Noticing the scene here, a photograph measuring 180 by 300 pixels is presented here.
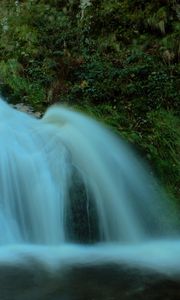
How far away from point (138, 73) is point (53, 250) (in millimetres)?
4134

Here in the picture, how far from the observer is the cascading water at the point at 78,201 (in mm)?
6566

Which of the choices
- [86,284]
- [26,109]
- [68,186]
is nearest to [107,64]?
[26,109]

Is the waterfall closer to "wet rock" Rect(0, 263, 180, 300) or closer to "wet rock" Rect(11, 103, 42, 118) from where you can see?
"wet rock" Rect(0, 263, 180, 300)

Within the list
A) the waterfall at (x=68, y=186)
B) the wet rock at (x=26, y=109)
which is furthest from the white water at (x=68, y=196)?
the wet rock at (x=26, y=109)

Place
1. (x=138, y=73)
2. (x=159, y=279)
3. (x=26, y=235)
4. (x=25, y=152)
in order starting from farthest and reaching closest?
(x=138, y=73)
(x=25, y=152)
(x=26, y=235)
(x=159, y=279)

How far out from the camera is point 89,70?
10031 mm

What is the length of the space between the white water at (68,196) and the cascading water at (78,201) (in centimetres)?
1

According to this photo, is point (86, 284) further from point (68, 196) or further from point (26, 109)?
point (26, 109)

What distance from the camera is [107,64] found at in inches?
399

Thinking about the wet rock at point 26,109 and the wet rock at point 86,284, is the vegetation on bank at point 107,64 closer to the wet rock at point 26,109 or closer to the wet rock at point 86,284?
the wet rock at point 26,109

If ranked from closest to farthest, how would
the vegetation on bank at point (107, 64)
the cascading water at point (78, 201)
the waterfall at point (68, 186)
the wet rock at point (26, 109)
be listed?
the cascading water at point (78, 201) < the waterfall at point (68, 186) < the vegetation on bank at point (107, 64) < the wet rock at point (26, 109)

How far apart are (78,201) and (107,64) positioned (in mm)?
3802

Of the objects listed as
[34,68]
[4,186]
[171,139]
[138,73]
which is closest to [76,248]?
[4,186]

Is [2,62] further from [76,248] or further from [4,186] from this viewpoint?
[76,248]
